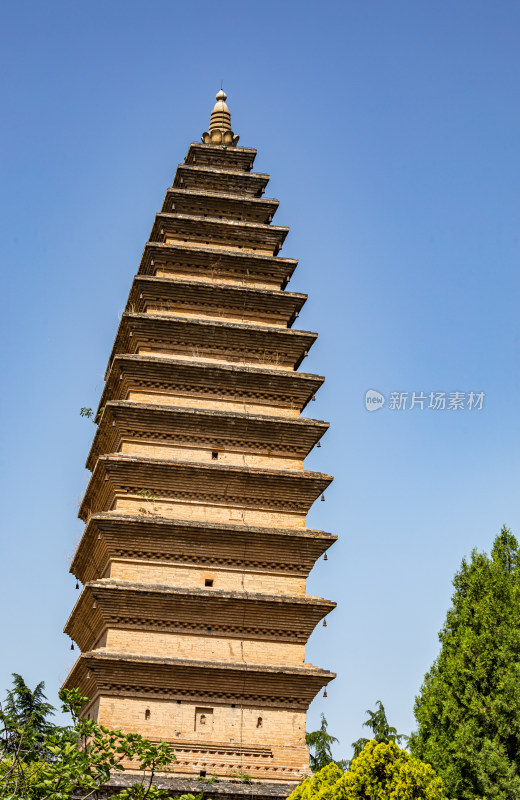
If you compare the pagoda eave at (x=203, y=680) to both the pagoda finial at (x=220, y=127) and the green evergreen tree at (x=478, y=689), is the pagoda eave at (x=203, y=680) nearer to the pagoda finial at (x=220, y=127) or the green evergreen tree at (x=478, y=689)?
the green evergreen tree at (x=478, y=689)

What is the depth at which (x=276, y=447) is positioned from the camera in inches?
999

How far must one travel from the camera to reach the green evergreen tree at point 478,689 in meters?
25.0

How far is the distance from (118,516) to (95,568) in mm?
3028

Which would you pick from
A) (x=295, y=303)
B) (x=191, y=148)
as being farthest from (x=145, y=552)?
(x=191, y=148)

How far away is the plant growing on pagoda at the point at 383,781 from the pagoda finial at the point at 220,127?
71.2 ft

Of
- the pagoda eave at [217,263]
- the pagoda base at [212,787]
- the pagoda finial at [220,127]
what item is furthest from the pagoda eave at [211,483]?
the pagoda finial at [220,127]

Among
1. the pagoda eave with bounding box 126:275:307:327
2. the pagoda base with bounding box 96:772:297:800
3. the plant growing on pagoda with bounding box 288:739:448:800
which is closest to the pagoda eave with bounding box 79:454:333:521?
the pagoda eave with bounding box 126:275:307:327

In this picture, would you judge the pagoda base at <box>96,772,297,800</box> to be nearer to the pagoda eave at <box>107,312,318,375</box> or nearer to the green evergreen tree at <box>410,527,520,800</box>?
the green evergreen tree at <box>410,527,520,800</box>

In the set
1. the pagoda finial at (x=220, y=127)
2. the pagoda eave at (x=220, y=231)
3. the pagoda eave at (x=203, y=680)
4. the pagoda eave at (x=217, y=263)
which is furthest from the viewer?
the pagoda finial at (x=220, y=127)

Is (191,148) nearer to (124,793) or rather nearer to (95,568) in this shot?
(95,568)

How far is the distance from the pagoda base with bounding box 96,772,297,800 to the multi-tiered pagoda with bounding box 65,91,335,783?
1.10 ft

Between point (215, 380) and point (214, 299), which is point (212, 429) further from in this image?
point (214, 299)

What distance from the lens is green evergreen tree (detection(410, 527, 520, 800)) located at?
25.0 metres

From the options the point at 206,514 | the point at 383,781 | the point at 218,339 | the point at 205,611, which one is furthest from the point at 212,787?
the point at 218,339
